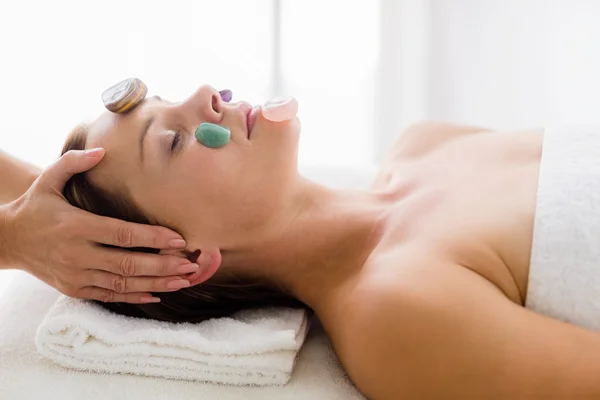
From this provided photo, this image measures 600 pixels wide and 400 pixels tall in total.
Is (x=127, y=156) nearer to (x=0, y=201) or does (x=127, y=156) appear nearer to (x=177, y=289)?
(x=177, y=289)

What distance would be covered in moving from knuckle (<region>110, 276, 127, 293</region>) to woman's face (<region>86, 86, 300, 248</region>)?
0.12m

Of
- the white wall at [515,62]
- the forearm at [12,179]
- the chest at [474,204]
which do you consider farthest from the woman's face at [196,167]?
the white wall at [515,62]

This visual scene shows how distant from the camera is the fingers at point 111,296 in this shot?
1.34 meters

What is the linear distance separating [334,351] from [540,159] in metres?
0.51

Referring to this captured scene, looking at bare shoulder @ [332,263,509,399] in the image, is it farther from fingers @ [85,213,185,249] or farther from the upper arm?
fingers @ [85,213,185,249]

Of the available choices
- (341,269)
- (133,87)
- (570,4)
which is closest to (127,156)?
(133,87)

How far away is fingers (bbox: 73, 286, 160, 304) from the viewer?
1339mm

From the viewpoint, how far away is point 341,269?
4.62 ft

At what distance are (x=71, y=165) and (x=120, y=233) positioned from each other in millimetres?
158

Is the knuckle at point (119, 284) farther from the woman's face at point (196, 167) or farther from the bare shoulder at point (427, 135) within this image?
the bare shoulder at point (427, 135)

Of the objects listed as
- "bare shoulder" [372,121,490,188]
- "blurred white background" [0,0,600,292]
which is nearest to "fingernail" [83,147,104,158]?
"bare shoulder" [372,121,490,188]

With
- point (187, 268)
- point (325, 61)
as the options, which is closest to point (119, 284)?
point (187, 268)

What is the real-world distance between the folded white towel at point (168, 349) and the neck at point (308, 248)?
5.7 inches

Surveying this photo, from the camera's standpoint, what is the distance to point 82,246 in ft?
4.29
